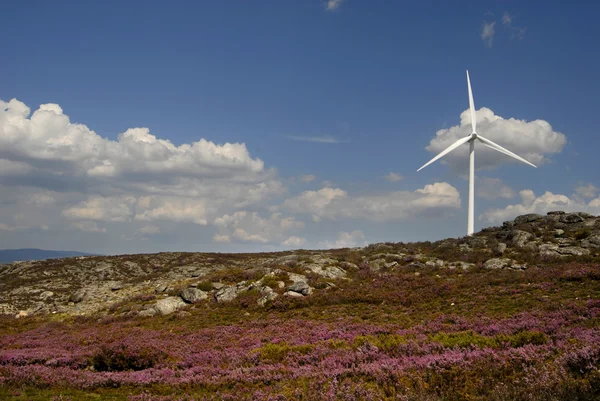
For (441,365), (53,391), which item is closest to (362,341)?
(441,365)

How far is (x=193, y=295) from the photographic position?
36625 millimetres

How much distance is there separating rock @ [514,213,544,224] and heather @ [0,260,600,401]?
23.2m

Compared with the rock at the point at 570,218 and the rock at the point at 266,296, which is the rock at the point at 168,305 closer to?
the rock at the point at 266,296

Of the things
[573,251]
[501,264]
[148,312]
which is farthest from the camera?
[573,251]

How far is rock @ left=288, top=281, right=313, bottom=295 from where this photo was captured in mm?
34500

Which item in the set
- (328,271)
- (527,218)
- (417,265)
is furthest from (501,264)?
(527,218)

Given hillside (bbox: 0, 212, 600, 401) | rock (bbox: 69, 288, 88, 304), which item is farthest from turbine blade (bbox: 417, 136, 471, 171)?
rock (bbox: 69, 288, 88, 304)

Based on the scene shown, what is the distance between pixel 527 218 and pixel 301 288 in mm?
43429

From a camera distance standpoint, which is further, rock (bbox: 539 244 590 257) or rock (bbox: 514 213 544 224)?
rock (bbox: 514 213 544 224)

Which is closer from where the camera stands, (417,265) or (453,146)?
(417,265)

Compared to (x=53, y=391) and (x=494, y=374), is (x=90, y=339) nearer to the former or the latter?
(x=53, y=391)

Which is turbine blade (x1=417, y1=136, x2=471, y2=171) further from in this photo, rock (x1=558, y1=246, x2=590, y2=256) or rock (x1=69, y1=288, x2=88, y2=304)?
rock (x1=69, y1=288, x2=88, y2=304)

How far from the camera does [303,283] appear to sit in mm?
35781

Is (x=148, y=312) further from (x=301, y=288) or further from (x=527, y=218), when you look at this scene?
(x=527, y=218)
